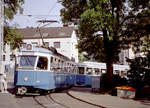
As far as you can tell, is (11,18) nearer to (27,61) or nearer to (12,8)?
(12,8)

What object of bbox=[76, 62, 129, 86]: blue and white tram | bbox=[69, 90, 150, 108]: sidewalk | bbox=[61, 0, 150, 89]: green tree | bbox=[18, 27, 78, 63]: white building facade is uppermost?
bbox=[18, 27, 78, 63]: white building facade

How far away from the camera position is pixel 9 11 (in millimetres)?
19719

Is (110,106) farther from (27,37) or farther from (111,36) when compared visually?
(27,37)

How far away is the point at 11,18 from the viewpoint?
66.4 ft

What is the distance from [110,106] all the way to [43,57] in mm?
5531

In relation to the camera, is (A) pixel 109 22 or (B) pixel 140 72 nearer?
Result: (A) pixel 109 22

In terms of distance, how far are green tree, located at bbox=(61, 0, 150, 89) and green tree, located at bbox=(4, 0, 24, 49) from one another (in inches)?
182

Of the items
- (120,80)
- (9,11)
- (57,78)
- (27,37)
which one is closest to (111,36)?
(57,78)

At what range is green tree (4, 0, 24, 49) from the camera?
1986 centimetres

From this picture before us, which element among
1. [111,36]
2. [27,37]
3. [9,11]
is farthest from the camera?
[27,37]

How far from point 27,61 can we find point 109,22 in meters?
5.78

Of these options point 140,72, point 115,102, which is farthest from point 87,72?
point 115,102

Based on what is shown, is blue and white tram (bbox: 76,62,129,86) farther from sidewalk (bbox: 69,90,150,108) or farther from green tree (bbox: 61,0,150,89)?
sidewalk (bbox: 69,90,150,108)

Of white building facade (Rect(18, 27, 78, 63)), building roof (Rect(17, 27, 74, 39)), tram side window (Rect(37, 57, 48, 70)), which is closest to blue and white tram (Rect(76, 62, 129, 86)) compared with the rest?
tram side window (Rect(37, 57, 48, 70))
